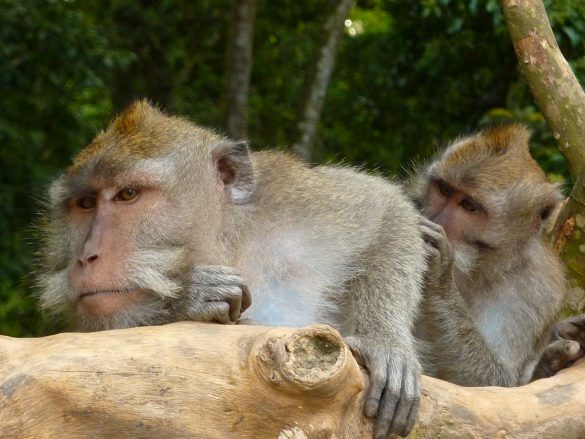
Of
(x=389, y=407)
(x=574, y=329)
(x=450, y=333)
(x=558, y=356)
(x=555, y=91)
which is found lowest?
(x=450, y=333)

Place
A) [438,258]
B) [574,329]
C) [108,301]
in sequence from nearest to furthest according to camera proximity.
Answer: [108,301], [574,329], [438,258]

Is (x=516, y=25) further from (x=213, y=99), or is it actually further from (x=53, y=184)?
(x=213, y=99)

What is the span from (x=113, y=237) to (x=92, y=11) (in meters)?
8.74

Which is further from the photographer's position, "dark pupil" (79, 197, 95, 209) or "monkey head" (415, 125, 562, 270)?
"monkey head" (415, 125, 562, 270)

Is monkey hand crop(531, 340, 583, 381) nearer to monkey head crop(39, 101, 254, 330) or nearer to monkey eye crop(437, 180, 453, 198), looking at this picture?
monkey eye crop(437, 180, 453, 198)

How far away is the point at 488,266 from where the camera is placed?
537 cm

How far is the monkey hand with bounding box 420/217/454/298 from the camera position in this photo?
4.85 metres

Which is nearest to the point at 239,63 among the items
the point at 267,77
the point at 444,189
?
the point at 267,77

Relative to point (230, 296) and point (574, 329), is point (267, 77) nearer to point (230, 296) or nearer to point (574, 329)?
point (574, 329)

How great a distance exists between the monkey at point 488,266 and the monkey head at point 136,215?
3.83 ft

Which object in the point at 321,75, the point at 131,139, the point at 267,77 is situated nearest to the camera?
the point at 131,139

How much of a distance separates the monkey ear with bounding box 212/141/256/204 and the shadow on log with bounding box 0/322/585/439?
1309 mm

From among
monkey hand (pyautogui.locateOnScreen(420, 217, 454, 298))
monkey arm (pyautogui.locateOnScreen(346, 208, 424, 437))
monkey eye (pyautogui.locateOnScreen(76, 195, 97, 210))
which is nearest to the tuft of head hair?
monkey eye (pyautogui.locateOnScreen(76, 195, 97, 210))

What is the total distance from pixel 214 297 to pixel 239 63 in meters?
5.55
